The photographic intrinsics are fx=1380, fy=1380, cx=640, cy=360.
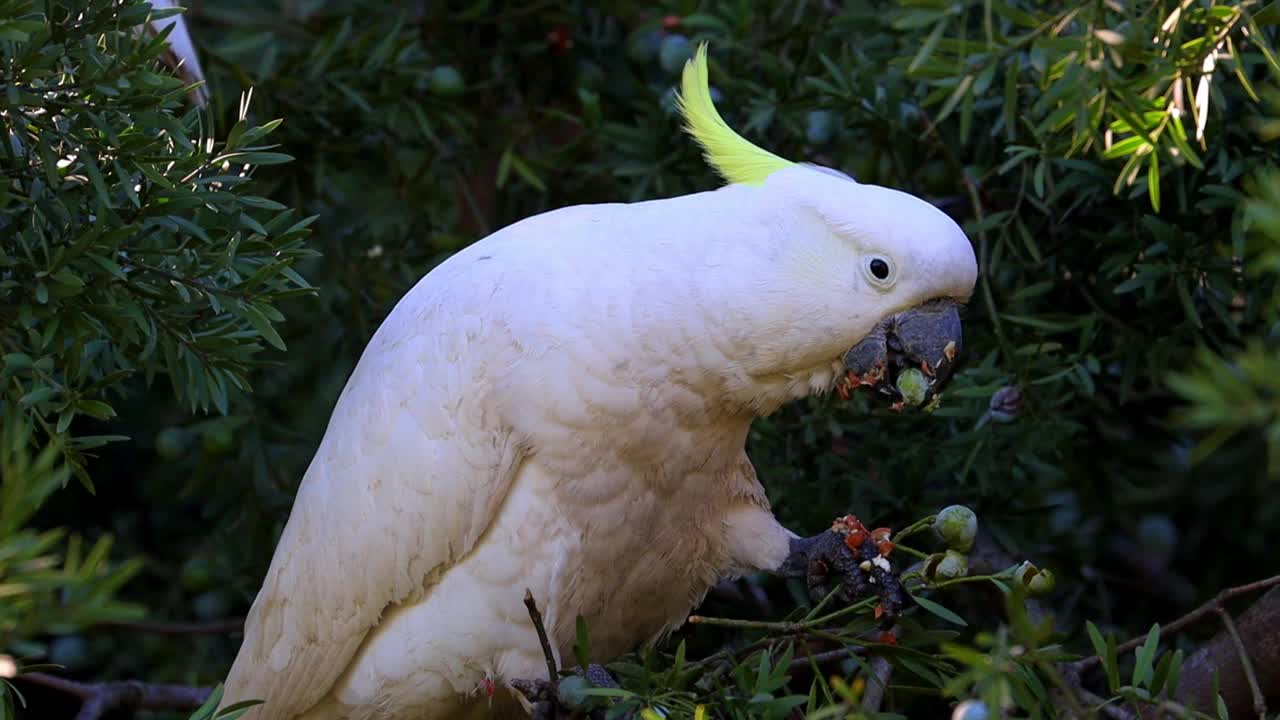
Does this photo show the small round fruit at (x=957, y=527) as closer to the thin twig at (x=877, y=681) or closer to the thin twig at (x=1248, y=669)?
the thin twig at (x=877, y=681)

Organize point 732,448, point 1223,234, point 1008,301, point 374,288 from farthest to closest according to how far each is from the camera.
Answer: point 374,288 < point 1008,301 < point 1223,234 < point 732,448

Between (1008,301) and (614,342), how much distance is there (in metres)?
1.02

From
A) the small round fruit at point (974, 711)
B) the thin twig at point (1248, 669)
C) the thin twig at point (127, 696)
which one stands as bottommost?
the thin twig at point (127, 696)

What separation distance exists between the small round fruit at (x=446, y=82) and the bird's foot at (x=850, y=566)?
1.48 m

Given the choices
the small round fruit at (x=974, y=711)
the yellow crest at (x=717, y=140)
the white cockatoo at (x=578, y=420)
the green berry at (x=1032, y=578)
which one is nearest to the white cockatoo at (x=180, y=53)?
the white cockatoo at (x=578, y=420)

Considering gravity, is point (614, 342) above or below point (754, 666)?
above

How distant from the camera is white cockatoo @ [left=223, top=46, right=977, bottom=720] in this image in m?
2.11

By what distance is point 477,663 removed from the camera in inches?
89.7

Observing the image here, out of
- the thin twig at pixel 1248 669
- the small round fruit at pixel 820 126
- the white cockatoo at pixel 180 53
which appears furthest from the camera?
the small round fruit at pixel 820 126

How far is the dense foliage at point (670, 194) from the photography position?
195cm

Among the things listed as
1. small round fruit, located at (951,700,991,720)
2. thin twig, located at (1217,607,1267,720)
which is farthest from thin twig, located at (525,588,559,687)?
thin twig, located at (1217,607,1267,720)

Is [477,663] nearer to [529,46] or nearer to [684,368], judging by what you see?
[684,368]

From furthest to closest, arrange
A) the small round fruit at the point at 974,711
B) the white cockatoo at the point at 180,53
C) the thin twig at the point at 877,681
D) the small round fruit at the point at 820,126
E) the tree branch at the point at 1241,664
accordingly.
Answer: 1. the small round fruit at the point at 820,126
2. the white cockatoo at the point at 180,53
3. the tree branch at the point at 1241,664
4. the thin twig at the point at 877,681
5. the small round fruit at the point at 974,711

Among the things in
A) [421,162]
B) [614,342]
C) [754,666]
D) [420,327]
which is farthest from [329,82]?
[754,666]
